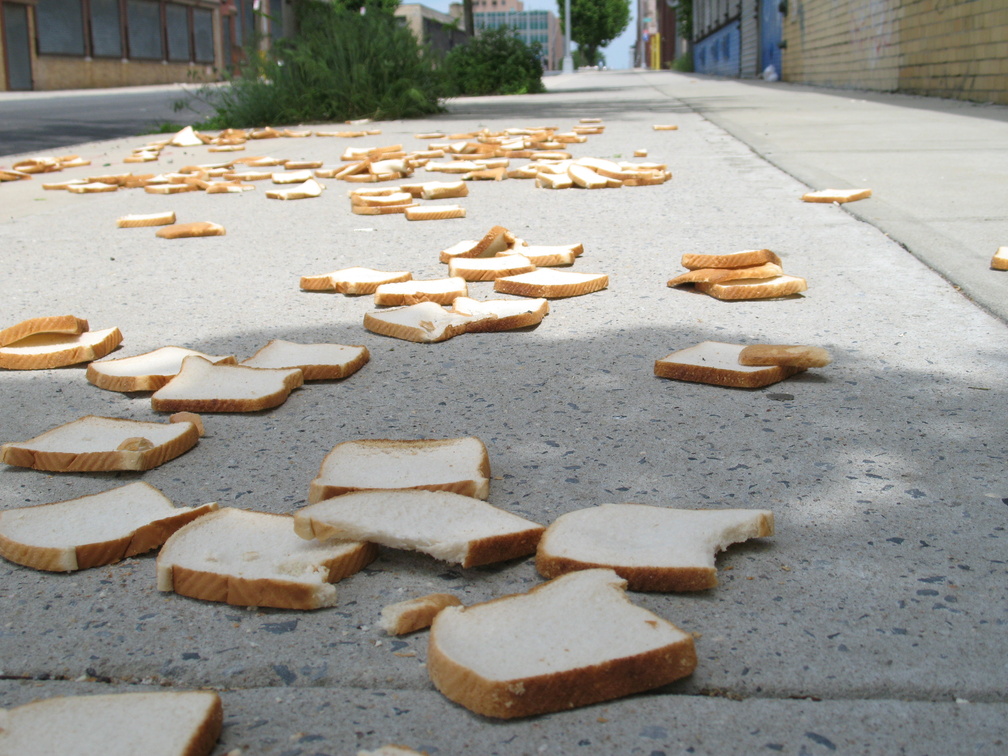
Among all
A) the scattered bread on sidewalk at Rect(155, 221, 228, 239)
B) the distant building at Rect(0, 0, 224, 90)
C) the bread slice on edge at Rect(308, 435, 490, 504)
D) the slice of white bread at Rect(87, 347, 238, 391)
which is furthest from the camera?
the distant building at Rect(0, 0, 224, 90)

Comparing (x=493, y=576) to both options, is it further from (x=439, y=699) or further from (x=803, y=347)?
(x=803, y=347)

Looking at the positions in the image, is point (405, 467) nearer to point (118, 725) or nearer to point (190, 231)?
point (118, 725)

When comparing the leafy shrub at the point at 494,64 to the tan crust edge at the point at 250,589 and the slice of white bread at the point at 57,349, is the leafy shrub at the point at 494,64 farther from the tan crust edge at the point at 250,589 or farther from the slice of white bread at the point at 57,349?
the tan crust edge at the point at 250,589

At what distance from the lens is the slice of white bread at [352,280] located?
3.05m

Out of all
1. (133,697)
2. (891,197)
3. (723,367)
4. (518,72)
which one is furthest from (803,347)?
(518,72)

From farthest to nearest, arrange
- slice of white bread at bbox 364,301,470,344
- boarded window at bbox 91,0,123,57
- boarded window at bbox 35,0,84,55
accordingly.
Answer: boarded window at bbox 91,0,123,57, boarded window at bbox 35,0,84,55, slice of white bread at bbox 364,301,470,344

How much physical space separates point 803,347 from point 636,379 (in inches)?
15.8

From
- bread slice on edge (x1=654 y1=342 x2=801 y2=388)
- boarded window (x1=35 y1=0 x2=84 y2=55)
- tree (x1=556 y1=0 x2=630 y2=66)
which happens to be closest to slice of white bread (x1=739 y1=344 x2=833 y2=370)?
bread slice on edge (x1=654 y1=342 x2=801 y2=388)

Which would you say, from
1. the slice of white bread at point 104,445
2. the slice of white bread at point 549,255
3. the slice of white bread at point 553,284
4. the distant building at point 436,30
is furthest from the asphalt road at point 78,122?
the slice of white bread at point 104,445

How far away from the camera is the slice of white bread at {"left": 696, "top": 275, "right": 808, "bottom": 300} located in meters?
2.82

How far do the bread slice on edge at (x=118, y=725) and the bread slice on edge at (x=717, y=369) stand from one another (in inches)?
55.8

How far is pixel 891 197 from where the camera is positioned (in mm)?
4332

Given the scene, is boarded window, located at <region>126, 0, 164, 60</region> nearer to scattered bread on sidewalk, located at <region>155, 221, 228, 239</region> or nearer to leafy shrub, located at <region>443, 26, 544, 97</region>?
leafy shrub, located at <region>443, 26, 544, 97</region>

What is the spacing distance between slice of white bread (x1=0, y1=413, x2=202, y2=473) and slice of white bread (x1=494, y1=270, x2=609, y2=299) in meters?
1.30
